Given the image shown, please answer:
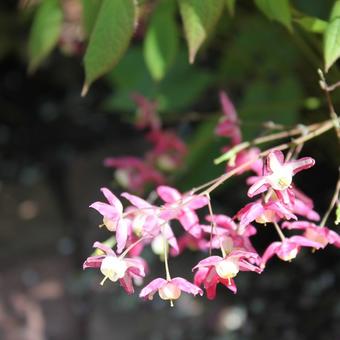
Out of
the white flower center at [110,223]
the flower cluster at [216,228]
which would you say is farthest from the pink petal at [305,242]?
the white flower center at [110,223]

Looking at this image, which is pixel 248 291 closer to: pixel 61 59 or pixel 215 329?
pixel 215 329

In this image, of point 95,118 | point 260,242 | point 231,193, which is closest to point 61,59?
point 95,118

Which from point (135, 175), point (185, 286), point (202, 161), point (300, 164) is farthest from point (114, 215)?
point (202, 161)

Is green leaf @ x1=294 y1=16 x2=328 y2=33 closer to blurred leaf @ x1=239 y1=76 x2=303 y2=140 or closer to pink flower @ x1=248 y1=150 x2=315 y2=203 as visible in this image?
pink flower @ x1=248 y1=150 x2=315 y2=203

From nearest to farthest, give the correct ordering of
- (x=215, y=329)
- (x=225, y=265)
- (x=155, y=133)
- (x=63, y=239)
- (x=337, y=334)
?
(x=225, y=265)
(x=155, y=133)
(x=337, y=334)
(x=215, y=329)
(x=63, y=239)

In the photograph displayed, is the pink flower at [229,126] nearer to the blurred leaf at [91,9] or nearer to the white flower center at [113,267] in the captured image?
the blurred leaf at [91,9]

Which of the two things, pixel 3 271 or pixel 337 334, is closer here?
pixel 337 334
